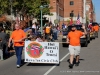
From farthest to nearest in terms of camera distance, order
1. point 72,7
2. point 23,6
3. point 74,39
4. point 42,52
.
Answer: point 72,7, point 23,6, point 42,52, point 74,39

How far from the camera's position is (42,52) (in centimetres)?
1149

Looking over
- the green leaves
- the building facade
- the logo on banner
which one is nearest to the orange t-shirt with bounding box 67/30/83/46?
the logo on banner

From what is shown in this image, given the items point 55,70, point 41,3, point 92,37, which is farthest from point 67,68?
point 41,3

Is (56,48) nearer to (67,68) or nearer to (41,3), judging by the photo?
(67,68)

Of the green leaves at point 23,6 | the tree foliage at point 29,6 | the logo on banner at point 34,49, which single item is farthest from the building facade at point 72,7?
the logo on banner at point 34,49

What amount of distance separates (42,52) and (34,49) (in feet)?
1.22

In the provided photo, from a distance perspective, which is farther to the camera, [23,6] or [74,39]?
[23,6]

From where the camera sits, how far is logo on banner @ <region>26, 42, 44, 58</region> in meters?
11.5

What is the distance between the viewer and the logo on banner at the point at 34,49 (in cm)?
1148

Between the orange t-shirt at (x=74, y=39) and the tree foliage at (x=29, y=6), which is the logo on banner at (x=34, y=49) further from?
the tree foliage at (x=29, y=6)

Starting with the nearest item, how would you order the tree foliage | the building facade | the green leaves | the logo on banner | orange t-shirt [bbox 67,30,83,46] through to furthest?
1. orange t-shirt [bbox 67,30,83,46]
2. the logo on banner
3. the green leaves
4. the tree foliage
5. the building facade

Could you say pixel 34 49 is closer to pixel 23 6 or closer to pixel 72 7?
pixel 23 6

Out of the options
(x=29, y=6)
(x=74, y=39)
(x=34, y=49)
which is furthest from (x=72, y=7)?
(x=74, y=39)

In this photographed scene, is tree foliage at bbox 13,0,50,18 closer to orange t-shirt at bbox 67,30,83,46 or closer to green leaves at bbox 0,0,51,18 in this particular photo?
green leaves at bbox 0,0,51,18
